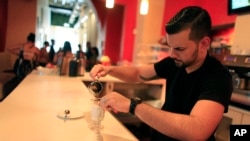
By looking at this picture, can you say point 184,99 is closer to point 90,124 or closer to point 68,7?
point 90,124

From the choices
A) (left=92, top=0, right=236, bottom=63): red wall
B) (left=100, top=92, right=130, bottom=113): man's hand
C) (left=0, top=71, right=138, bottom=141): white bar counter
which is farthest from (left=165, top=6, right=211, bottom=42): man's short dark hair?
(left=92, top=0, right=236, bottom=63): red wall

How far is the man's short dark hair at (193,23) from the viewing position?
0.97 m

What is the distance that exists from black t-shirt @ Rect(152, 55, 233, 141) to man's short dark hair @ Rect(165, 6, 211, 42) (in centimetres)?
17

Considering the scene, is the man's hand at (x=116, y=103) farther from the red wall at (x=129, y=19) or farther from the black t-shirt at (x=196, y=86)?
the red wall at (x=129, y=19)

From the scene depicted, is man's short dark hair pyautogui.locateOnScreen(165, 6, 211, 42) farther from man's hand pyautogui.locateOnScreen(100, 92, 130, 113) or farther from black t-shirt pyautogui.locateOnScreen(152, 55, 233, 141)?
man's hand pyautogui.locateOnScreen(100, 92, 130, 113)

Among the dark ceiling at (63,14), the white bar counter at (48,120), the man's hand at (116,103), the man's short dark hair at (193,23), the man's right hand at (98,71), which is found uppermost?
the dark ceiling at (63,14)

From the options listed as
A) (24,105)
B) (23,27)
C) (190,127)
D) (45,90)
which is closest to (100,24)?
(23,27)

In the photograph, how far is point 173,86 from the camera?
1.22 metres

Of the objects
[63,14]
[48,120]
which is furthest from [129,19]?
[63,14]

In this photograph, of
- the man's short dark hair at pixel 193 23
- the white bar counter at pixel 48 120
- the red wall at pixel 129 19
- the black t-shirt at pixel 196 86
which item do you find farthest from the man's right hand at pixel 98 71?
the red wall at pixel 129 19

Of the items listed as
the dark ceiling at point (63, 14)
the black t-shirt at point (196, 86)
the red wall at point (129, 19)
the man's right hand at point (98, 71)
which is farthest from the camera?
the dark ceiling at point (63, 14)

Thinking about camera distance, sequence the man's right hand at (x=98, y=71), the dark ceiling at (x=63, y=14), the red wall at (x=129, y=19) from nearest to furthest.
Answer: the man's right hand at (x=98, y=71), the red wall at (x=129, y=19), the dark ceiling at (x=63, y=14)

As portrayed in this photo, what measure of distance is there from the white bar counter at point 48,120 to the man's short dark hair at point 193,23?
0.54 meters

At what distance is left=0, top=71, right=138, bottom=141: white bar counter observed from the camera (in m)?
0.99
